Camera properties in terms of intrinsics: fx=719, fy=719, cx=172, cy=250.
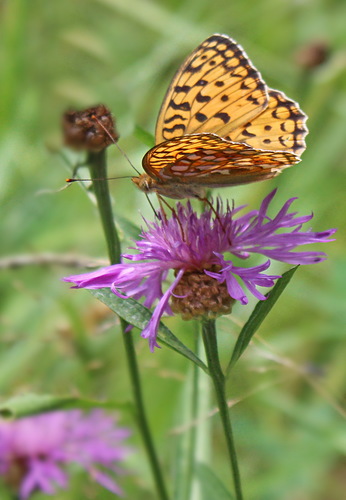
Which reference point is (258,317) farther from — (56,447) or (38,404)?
(56,447)

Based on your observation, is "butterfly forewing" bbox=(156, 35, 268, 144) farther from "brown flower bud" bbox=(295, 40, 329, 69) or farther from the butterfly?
"brown flower bud" bbox=(295, 40, 329, 69)

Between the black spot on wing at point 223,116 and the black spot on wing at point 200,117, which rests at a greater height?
the black spot on wing at point 200,117

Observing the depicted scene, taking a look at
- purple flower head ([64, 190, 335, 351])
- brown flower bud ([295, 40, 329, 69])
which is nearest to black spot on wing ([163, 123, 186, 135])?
purple flower head ([64, 190, 335, 351])

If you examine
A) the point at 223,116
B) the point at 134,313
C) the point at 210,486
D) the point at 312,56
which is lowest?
the point at 210,486

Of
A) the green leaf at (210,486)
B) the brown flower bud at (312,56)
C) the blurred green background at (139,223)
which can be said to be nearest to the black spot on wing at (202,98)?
the blurred green background at (139,223)

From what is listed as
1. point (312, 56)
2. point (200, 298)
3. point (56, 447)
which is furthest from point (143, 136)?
Answer: point (312, 56)

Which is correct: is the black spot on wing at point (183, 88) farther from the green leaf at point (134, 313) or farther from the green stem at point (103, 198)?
the green leaf at point (134, 313)

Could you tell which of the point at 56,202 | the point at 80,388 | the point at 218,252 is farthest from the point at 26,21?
the point at 218,252
